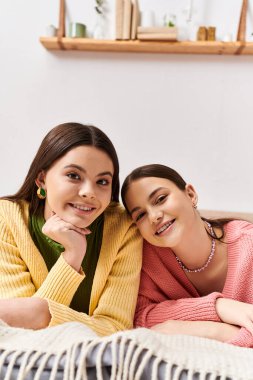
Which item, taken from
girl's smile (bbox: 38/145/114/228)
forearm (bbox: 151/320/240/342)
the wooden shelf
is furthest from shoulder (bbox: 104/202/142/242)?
the wooden shelf

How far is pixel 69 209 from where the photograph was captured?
952 millimetres

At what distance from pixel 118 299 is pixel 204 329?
23 cm

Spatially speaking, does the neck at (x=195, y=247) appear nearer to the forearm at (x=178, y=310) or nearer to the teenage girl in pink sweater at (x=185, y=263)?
the teenage girl in pink sweater at (x=185, y=263)

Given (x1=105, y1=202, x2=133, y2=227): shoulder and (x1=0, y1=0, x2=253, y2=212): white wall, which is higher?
(x1=0, y1=0, x2=253, y2=212): white wall

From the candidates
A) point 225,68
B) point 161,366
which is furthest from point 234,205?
point 161,366

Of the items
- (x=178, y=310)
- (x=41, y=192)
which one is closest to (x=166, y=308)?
(x=178, y=310)

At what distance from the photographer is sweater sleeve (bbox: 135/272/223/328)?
0.94 meters

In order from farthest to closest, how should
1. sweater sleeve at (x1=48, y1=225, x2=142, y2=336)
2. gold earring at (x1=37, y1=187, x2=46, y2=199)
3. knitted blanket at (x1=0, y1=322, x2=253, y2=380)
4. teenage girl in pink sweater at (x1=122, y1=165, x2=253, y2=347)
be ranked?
gold earring at (x1=37, y1=187, x2=46, y2=199) → teenage girl in pink sweater at (x1=122, y1=165, x2=253, y2=347) → sweater sleeve at (x1=48, y1=225, x2=142, y2=336) → knitted blanket at (x1=0, y1=322, x2=253, y2=380)

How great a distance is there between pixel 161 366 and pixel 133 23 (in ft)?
4.95

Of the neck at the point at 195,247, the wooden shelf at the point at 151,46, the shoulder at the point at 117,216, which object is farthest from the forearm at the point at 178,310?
the wooden shelf at the point at 151,46

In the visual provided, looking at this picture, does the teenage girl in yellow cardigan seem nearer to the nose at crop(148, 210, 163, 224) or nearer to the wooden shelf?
the nose at crop(148, 210, 163, 224)

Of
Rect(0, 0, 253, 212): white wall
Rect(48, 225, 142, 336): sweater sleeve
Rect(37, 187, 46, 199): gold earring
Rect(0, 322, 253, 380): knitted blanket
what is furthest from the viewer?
Rect(0, 0, 253, 212): white wall

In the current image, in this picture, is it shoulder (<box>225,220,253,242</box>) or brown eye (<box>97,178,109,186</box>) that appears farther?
shoulder (<box>225,220,253,242</box>)

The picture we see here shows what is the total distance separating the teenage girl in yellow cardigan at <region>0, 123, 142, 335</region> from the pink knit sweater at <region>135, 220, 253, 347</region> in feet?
0.25
